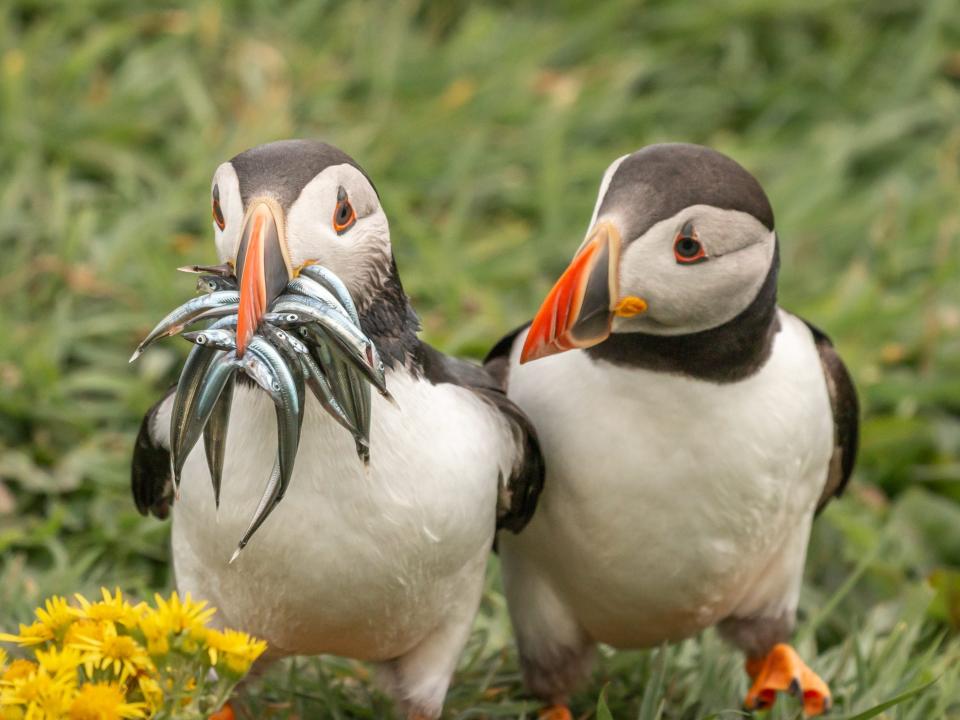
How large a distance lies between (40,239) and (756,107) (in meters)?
3.42

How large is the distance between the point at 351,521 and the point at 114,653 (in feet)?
1.74

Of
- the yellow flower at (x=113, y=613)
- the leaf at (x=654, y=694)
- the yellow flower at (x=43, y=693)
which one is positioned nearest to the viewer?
the yellow flower at (x=43, y=693)

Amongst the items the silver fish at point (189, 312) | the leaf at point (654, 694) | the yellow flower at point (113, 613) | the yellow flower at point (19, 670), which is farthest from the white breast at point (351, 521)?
the leaf at point (654, 694)

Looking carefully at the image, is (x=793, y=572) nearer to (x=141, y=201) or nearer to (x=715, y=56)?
(x=141, y=201)

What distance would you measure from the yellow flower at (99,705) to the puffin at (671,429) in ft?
3.29

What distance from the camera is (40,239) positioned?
5.56m

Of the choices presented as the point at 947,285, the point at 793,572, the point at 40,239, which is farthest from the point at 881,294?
the point at 40,239

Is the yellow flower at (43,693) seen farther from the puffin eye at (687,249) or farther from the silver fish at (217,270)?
the puffin eye at (687,249)

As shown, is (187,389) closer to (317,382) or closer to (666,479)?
(317,382)

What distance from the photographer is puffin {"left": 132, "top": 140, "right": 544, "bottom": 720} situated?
2.77 m

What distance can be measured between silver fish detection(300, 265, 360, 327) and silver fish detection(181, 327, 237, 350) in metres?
0.16

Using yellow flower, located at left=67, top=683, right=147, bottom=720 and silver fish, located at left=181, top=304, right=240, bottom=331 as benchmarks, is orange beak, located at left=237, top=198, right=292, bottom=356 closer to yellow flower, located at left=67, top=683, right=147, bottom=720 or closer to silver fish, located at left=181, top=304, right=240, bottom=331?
silver fish, located at left=181, top=304, right=240, bottom=331

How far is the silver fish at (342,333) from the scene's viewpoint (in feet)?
8.63

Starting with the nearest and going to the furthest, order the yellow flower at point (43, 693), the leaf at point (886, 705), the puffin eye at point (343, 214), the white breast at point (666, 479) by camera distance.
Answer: the yellow flower at point (43, 693)
the puffin eye at point (343, 214)
the white breast at point (666, 479)
the leaf at point (886, 705)
